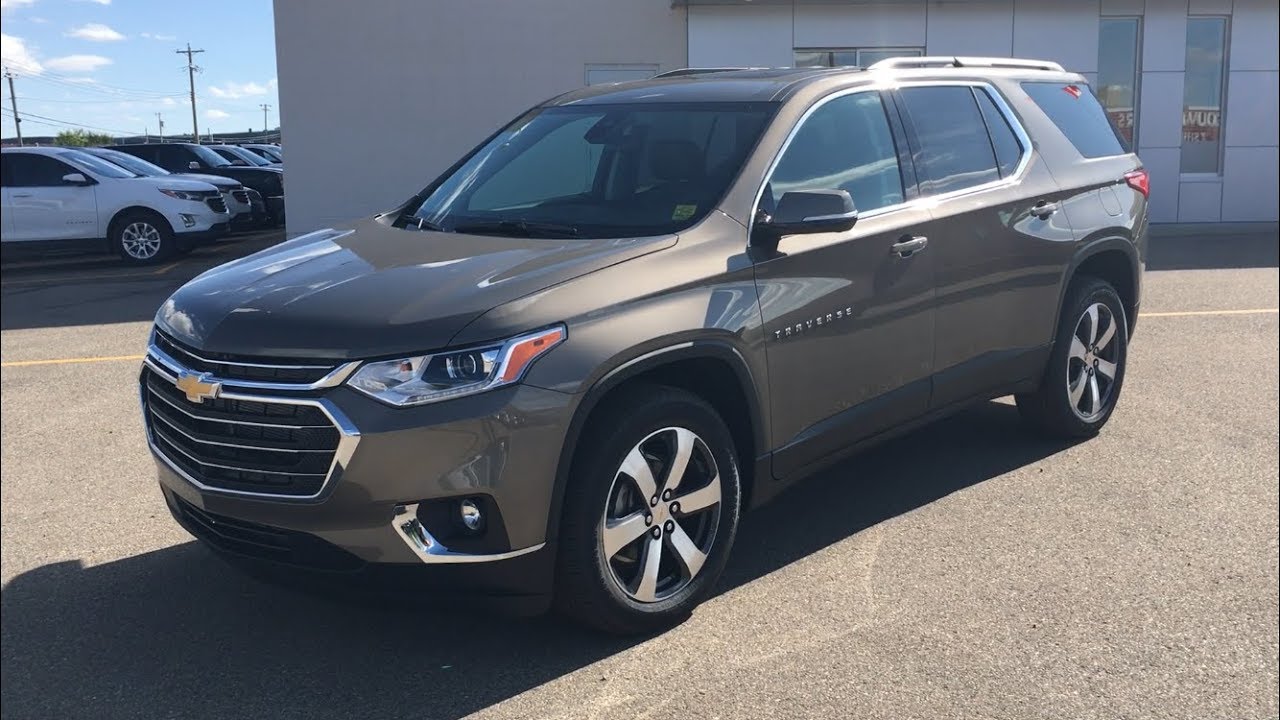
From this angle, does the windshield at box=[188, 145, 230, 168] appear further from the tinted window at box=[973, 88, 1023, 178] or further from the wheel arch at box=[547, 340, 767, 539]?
the wheel arch at box=[547, 340, 767, 539]

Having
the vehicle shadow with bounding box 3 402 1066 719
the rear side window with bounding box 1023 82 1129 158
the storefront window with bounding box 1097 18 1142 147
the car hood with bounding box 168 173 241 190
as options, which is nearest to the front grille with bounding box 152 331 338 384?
the vehicle shadow with bounding box 3 402 1066 719

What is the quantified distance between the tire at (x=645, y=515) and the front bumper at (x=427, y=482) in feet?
0.53

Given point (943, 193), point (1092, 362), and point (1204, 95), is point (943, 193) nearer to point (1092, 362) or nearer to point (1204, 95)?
point (1092, 362)

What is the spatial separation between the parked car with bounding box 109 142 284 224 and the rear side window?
16.8 metres

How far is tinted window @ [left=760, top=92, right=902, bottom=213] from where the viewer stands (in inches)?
170

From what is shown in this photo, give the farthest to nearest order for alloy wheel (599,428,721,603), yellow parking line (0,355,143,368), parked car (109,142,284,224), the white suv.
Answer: parked car (109,142,284,224) < the white suv < yellow parking line (0,355,143,368) < alloy wheel (599,428,721,603)

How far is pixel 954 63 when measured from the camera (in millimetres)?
5508

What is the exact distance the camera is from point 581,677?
3.53 m

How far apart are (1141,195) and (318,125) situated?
13103mm

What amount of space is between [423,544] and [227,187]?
15.4 metres

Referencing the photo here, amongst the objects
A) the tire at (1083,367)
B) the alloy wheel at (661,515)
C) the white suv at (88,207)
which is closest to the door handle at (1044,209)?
the tire at (1083,367)

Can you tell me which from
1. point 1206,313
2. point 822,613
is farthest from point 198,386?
point 1206,313

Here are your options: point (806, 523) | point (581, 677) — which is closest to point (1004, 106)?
point (806, 523)

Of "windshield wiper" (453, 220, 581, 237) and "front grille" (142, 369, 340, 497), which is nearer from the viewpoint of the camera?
"front grille" (142, 369, 340, 497)
